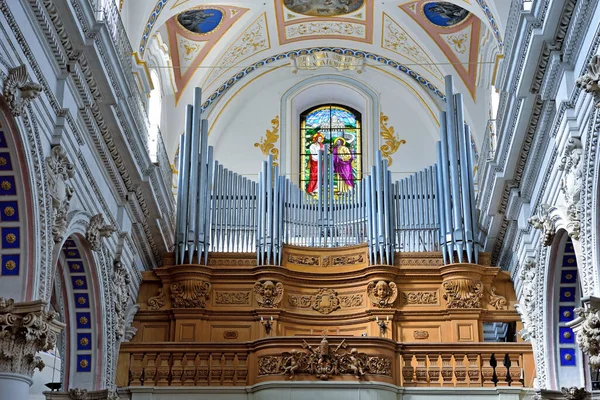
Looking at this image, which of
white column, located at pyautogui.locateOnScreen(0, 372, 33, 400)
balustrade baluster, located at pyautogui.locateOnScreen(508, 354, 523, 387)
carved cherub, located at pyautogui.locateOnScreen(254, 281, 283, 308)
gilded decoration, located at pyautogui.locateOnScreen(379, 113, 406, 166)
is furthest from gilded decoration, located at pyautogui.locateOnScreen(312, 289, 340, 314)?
white column, located at pyautogui.locateOnScreen(0, 372, 33, 400)

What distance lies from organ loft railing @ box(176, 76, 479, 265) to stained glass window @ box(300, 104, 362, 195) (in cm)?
298

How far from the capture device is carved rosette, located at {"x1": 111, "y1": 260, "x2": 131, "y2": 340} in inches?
633

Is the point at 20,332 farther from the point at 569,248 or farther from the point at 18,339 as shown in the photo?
the point at 569,248

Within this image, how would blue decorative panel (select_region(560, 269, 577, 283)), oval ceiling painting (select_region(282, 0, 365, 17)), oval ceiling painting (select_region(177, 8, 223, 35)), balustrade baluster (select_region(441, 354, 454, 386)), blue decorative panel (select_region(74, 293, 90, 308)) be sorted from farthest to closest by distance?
oval ceiling painting (select_region(282, 0, 365, 17))
oval ceiling painting (select_region(177, 8, 223, 35))
balustrade baluster (select_region(441, 354, 454, 386))
blue decorative panel (select_region(74, 293, 90, 308))
blue decorative panel (select_region(560, 269, 577, 283))

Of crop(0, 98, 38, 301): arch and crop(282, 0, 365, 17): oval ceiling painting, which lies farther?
crop(282, 0, 365, 17): oval ceiling painting

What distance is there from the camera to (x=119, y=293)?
53.2 feet

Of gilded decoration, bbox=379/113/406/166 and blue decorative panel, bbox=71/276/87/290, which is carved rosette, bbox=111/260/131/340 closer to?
blue decorative panel, bbox=71/276/87/290

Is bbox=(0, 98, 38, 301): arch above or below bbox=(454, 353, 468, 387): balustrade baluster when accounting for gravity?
above

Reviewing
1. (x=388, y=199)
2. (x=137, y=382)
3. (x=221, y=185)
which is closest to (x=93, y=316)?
(x=137, y=382)

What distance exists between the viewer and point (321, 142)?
926 inches

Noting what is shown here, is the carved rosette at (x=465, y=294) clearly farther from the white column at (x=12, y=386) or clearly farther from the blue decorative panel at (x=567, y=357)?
the white column at (x=12, y=386)

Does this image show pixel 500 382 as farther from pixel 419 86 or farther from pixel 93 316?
pixel 419 86

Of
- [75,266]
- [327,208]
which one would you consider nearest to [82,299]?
[75,266]

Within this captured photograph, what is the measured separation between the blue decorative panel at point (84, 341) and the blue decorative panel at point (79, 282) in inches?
30.1
